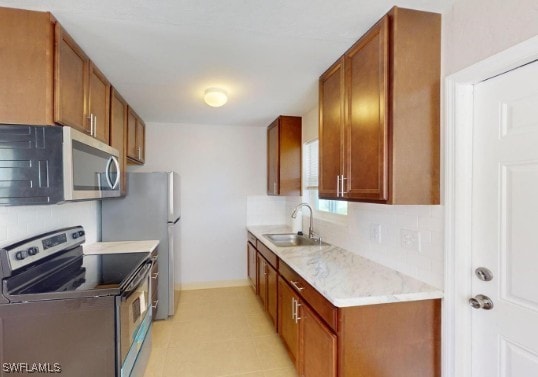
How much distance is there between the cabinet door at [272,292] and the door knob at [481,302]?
1509 millimetres

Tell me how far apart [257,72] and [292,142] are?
1.51 metres

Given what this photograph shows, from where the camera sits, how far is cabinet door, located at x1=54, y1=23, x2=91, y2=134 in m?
1.49

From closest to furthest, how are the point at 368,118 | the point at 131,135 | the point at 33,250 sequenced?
the point at 368,118
the point at 33,250
the point at 131,135

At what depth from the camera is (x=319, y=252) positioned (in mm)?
2381

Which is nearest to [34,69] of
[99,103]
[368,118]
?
[99,103]

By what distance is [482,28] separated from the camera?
1256 mm

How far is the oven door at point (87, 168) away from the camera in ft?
4.81

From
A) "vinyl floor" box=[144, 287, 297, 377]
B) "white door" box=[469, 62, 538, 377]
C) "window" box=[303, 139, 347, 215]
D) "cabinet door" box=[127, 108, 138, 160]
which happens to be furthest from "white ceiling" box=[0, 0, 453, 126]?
"vinyl floor" box=[144, 287, 297, 377]

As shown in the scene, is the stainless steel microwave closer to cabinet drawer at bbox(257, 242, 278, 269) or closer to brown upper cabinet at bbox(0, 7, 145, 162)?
brown upper cabinet at bbox(0, 7, 145, 162)

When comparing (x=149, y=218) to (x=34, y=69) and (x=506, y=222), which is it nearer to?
(x=34, y=69)

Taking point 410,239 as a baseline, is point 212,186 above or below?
above

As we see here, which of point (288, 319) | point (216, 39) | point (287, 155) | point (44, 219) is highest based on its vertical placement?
point (216, 39)

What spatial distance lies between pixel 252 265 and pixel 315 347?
2.08 metres

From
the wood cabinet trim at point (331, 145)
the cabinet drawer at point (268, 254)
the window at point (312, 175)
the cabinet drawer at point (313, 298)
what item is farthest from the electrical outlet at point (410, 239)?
the window at point (312, 175)
